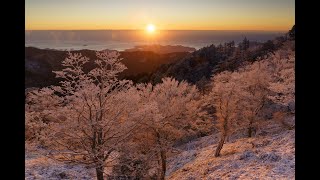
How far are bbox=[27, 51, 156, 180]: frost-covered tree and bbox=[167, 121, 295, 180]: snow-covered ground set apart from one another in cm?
1133

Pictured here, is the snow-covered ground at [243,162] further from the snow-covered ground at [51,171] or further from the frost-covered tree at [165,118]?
the snow-covered ground at [51,171]

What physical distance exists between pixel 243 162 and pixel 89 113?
16.6 metres

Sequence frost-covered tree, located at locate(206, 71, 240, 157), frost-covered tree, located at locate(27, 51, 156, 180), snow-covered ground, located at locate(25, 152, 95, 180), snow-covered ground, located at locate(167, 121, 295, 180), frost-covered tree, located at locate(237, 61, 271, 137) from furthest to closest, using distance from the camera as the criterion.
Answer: frost-covered tree, located at locate(237, 61, 271, 137)
frost-covered tree, located at locate(206, 71, 240, 157)
snow-covered ground, located at locate(25, 152, 95, 180)
snow-covered ground, located at locate(167, 121, 295, 180)
frost-covered tree, located at locate(27, 51, 156, 180)

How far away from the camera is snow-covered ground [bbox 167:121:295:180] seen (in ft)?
82.4

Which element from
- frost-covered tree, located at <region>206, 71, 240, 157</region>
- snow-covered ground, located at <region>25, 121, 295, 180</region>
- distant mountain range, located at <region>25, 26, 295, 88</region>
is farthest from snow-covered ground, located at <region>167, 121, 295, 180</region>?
distant mountain range, located at <region>25, 26, 295, 88</region>

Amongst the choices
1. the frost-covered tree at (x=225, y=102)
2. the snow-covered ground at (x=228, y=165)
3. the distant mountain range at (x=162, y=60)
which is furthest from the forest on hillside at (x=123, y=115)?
the distant mountain range at (x=162, y=60)

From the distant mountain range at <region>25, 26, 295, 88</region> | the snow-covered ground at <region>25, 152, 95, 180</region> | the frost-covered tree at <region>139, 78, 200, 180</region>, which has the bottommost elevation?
the snow-covered ground at <region>25, 152, 95, 180</region>

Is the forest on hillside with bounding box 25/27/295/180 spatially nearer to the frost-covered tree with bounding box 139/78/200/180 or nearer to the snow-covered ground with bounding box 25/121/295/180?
the frost-covered tree with bounding box 139/78/200/180

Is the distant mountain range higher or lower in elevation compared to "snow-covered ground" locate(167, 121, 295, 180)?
higher

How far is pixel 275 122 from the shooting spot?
46562 mm

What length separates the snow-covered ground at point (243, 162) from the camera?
82.4ft

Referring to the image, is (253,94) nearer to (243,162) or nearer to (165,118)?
(243,162)
